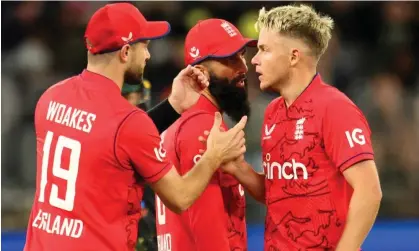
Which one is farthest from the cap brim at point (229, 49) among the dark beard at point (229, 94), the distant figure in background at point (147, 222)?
the distant figure in background at point (147, 222)

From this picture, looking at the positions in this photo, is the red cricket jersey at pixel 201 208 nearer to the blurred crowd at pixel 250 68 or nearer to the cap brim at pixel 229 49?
the cap brim at pixel 229 49

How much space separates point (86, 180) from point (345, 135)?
117 centimetres

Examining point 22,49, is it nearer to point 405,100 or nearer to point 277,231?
point 405,100

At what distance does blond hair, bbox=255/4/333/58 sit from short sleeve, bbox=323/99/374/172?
0.39 metres

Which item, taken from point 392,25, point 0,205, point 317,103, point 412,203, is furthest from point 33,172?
point 317,103

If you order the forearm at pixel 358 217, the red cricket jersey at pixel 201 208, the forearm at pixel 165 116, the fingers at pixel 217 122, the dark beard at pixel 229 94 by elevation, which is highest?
the forearm at pixel 165 116

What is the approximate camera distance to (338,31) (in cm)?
1092

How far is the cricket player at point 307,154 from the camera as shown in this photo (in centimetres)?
412

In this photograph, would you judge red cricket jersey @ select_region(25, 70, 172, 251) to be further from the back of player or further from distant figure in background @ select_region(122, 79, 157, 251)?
A: distant figure in background @ select_region(122, 79, 157, 251)

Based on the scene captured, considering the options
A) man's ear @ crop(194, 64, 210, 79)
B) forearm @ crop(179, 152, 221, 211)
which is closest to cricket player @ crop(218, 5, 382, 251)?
forearm @ crop(179, 152, 221, 211)

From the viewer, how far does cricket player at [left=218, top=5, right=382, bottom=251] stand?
412 centimetres

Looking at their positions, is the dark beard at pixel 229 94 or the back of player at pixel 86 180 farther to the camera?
the dark beard at pixel 229 94

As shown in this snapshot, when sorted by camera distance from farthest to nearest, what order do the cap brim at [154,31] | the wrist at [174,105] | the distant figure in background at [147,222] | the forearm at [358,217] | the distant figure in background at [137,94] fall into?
1. the distant figure in background at [137,94]
2. the distant figure in background at [147,222]
3. the wrist at [174,105]
4. the cap brim at [154,31]
5. the forearm at [358,217]

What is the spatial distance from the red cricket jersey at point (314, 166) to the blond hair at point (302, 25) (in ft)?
0.60
